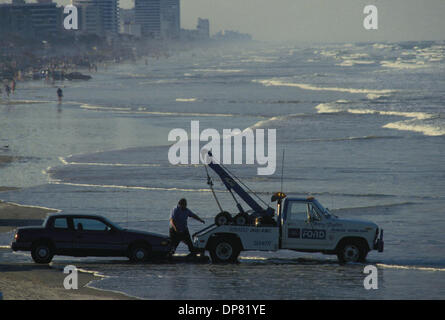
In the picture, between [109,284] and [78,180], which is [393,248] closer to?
[109,284]

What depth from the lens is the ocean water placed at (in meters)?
16.3

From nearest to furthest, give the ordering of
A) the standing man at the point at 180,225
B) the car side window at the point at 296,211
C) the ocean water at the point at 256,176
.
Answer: the ocean water at the point at 256,176, the car side window at the point at 296,211, the standing man at the point at 180,225

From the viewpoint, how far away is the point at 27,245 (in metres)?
18.2

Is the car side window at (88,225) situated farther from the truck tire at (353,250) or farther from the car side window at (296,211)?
the truck tire at (353,250)

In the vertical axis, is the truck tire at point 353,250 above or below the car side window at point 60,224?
below

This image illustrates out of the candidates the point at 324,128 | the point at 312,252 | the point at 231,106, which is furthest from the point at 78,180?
the point at 231,106

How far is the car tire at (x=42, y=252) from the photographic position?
59.6 feet

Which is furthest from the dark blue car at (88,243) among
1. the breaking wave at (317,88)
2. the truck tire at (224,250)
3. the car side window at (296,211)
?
the breaking wave at (317,88)

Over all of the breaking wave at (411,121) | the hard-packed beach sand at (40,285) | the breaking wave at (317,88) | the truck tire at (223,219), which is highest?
the breaking wave at (317,88)

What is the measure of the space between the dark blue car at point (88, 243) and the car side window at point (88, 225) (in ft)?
0.08

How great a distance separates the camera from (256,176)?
2998 centimetres

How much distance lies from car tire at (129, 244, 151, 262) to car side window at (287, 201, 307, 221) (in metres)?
3.11

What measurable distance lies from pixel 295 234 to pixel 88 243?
Result: 4.39 meters

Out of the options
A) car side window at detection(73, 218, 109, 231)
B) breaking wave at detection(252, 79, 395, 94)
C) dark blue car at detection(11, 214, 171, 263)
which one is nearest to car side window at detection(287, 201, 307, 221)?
dark blue car at detection(11, 214, 171, 263)
